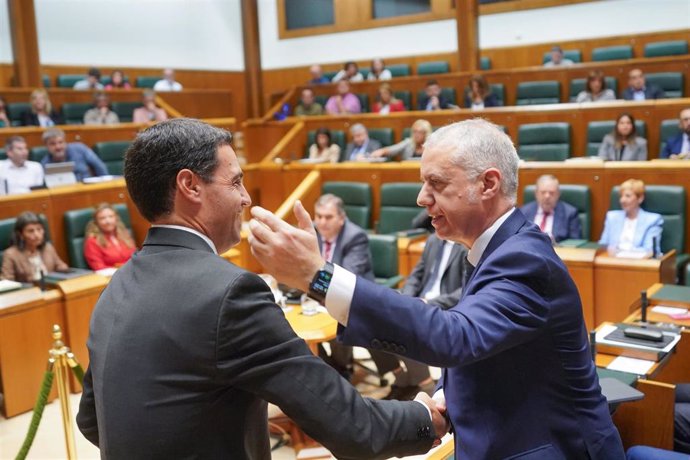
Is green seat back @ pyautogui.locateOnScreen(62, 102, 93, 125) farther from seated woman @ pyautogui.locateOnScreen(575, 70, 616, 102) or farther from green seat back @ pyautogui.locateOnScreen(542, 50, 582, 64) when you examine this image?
green seat back @ pyautogui.locateOnScreen(542, 50, 582, 64)

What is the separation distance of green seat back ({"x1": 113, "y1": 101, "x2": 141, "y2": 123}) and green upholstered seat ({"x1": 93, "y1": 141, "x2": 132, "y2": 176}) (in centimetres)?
184

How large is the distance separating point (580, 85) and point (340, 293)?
7.98 meters

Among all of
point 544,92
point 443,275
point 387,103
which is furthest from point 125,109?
point 443,275

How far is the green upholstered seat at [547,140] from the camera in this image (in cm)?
666

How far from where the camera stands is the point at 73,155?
673 centimetres

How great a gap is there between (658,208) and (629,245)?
0.36 metres

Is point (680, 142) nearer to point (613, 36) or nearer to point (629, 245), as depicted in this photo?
point (629, 245)

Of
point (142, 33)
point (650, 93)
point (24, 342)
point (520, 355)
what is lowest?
point (24, 342)

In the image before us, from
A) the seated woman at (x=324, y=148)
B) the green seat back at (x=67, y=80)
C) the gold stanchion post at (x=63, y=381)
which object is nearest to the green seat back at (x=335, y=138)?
the seated woman at (x=324, y=148)

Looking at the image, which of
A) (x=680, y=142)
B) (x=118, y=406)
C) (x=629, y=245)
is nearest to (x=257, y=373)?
(x=118, y=406)

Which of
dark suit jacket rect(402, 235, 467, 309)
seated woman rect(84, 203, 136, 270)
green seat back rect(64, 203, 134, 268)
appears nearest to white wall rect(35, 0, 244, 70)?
green seat back rect(64, 203, 134, 268)

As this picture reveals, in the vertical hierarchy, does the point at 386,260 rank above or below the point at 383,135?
below

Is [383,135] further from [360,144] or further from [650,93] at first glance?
[650,93]

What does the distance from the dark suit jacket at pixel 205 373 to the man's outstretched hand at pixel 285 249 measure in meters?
0.05
